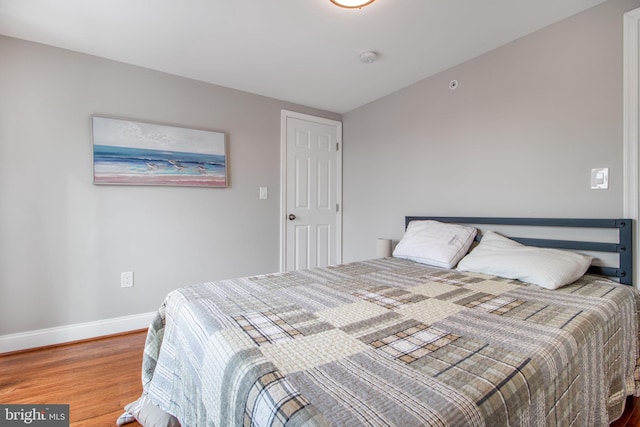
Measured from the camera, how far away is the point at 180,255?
2617 millimetres

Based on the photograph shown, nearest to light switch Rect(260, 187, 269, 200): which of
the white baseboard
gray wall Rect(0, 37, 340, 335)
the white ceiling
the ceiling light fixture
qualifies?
gray wall Rect(0, 37, 340, 335)

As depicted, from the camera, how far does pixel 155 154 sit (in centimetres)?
247

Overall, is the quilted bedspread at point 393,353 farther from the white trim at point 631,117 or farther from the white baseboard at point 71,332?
the white baseboard at point 71,332

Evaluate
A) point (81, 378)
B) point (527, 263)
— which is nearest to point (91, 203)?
point (81, 378)

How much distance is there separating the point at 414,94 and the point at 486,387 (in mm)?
2644

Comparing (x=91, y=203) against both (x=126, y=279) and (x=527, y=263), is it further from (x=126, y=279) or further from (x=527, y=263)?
(x=527, y=263)

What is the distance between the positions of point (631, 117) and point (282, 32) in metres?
2.14

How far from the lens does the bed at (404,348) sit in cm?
62

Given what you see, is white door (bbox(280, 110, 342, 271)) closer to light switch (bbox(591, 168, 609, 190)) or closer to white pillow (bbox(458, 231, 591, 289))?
white pillow (bbox(458, 231, 591, 289))

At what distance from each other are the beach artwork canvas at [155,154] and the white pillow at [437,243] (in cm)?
185

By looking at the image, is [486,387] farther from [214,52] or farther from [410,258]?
[214,52]

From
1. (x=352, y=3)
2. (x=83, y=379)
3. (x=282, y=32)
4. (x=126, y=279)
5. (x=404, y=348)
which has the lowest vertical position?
(x=83, y=379)

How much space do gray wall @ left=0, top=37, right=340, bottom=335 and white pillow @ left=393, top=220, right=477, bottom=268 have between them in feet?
5.45

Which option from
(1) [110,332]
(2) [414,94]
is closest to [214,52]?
(2) [414,94]
